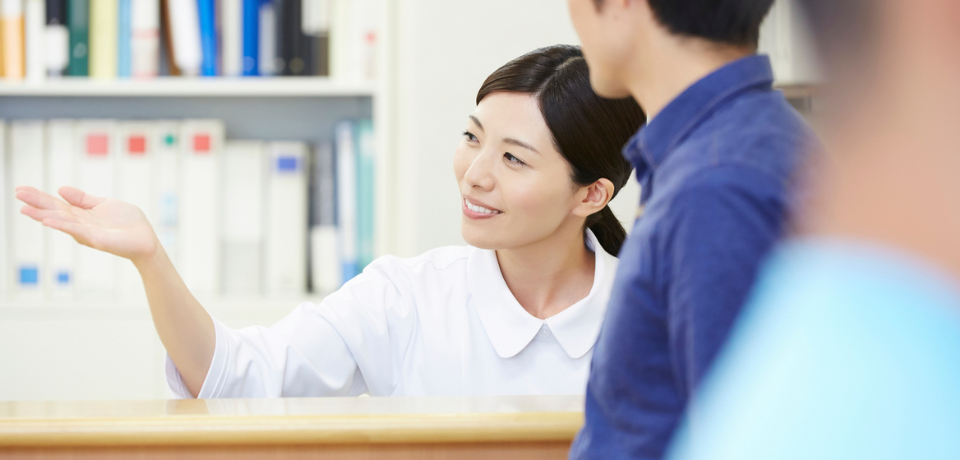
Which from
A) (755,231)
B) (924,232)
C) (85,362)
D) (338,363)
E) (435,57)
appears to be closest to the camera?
(924,232)

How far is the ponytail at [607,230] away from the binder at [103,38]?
1.18m

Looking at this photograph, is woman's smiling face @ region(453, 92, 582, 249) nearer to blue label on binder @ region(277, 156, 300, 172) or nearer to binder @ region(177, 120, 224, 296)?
blue label on binder @ region(277, 156, 300, 172)

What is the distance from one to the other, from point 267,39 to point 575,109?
35.4 inches

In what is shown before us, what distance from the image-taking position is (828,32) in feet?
0.76

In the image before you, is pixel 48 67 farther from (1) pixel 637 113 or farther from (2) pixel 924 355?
(2) pixel 924 355

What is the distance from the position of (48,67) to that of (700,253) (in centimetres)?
178

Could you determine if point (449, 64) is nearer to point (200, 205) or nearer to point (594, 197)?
point (594, 197)

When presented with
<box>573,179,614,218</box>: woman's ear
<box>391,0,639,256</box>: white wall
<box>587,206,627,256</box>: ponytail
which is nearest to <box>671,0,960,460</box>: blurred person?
<box>573,179,614,218</box>: woman's ear

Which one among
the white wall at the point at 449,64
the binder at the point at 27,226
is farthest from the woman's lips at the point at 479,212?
the binder at the point at 27,226

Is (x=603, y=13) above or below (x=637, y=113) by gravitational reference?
above

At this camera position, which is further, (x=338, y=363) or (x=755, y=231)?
(x=338, y=363)

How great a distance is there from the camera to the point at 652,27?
58 cm

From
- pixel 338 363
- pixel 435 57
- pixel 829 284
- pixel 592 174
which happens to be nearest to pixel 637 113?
pixel 592 174

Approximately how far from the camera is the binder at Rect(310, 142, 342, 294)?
1826mm
